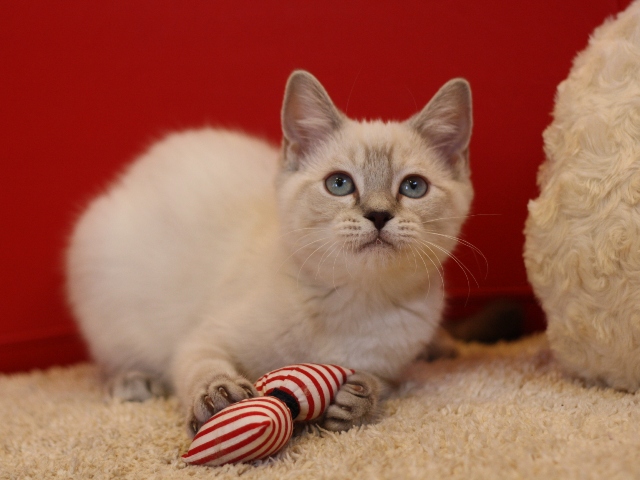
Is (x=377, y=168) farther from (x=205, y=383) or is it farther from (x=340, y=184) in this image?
(x=205, y=383)

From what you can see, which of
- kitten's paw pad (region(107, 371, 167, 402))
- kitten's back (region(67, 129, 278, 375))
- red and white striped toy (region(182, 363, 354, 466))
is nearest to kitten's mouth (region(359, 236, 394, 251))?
red and white striped toy (region(182, 363, 354, 466))

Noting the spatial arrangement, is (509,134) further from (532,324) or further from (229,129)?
(229,129)

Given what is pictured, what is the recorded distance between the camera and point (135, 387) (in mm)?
1746

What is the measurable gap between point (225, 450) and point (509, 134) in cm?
157

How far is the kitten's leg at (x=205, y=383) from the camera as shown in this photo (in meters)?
1.28

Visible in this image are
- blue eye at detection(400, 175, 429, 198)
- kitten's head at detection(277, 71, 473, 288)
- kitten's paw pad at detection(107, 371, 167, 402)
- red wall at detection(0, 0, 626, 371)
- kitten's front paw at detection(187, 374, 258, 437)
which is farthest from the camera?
red wall at detection(0, 0, 626, 371)

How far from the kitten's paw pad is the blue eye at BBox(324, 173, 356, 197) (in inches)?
31.4

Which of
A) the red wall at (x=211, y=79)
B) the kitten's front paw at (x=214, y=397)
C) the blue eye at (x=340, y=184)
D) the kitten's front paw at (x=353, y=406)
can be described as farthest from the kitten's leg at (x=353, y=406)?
the red wall at (x=211, y=79)

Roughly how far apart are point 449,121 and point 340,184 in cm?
38

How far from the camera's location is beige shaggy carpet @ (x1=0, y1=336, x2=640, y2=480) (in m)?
1.11

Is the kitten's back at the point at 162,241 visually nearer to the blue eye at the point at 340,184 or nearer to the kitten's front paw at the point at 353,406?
the blue eye at the point at 340,184

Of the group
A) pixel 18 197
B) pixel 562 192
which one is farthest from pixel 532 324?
pixel 18 197

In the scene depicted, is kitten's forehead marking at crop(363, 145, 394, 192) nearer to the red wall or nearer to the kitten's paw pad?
the red wall

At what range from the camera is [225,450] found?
3.80 feet
